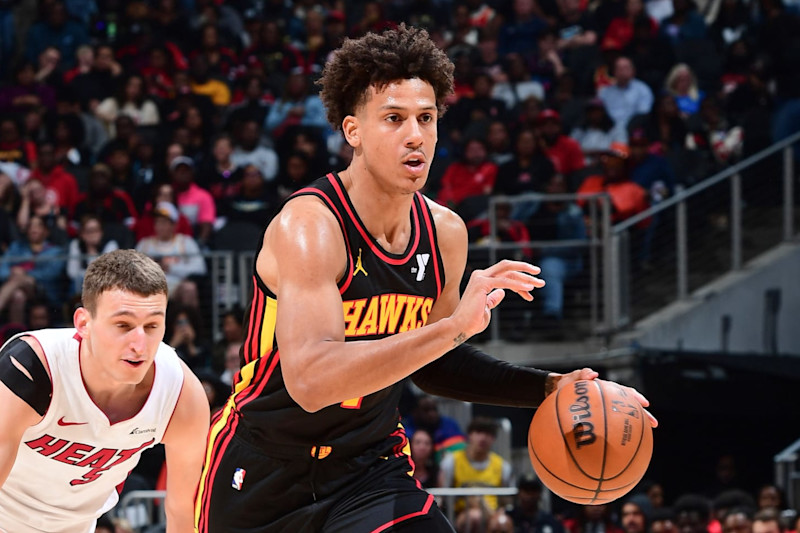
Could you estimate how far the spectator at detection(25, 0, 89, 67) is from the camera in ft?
50.1

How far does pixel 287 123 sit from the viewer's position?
529 inches

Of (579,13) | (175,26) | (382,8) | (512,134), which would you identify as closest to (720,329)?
(512,134)

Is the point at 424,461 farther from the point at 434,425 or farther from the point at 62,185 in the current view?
the point at 62,185

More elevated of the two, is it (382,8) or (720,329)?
(382,8)

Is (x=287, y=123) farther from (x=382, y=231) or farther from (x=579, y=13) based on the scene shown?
(x=382, y=231)

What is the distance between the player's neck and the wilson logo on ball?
0.72 meters

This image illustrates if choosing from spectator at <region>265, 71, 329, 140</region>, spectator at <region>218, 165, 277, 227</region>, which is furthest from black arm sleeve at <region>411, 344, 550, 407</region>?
spectator at <region>265, 71, 329, 140</region>

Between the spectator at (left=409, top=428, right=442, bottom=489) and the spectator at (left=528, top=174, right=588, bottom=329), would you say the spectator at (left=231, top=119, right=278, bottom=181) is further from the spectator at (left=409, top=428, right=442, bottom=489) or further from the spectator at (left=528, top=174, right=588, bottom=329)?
the spectator at (left=409, top=428, right=442, bottom=489)

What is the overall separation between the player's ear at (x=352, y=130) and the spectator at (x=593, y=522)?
593cm

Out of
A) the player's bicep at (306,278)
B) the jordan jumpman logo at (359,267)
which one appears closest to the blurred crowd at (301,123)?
the jordan jumpman logo at (359,267)

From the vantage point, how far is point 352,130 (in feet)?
12.3

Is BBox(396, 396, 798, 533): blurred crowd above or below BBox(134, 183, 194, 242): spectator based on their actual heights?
below

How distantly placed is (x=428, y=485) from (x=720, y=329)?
12.7ft

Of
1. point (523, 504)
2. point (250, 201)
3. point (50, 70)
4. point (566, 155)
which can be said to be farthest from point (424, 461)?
point (50, 70)
